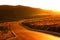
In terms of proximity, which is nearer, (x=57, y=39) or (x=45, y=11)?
(x=57, y=39)

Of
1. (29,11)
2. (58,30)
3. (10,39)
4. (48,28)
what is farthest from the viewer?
(29,11)

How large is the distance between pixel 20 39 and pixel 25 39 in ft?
1.12

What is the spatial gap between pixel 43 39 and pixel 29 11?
3852cm

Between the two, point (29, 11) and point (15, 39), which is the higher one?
point (15, 39)

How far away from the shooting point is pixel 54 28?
14.6 m

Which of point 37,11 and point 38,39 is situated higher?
point 38,39

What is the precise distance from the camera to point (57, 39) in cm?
1073

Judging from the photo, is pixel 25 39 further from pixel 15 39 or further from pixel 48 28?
pixel 48 28

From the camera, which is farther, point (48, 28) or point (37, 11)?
point (37, 11)

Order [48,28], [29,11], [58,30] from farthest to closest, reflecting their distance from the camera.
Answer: [29,11] < [48,28] < [58,30]

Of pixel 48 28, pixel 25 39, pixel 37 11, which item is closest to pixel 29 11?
pixel 37 11

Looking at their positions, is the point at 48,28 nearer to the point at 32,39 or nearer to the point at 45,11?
the point at 32,39

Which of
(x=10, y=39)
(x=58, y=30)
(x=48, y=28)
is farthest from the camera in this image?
(x=48, y=28)

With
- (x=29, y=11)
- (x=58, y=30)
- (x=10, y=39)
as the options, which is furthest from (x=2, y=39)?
(x=29, y=11)
